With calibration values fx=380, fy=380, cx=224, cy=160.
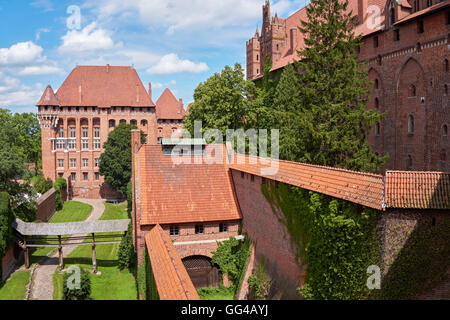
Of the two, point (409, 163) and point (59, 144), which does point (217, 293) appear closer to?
point (409, 163)

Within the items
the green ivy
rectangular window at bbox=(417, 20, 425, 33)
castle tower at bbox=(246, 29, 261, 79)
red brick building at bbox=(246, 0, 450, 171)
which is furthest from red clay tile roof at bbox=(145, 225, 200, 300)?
castle tower at bbox=(246, 29, 261, 79)

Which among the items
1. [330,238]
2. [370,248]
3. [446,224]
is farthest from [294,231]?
[446,224]

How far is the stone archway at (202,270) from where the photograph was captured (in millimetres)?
20188

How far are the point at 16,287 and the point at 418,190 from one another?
21359 mm

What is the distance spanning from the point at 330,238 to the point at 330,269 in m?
0.95

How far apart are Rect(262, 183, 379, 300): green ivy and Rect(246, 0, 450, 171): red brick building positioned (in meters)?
15.8

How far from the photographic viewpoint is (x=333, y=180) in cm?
1274

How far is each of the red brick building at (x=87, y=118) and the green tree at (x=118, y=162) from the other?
6.49 meters

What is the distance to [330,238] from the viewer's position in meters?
A: 11.9

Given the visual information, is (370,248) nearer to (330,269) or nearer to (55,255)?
(330,269)

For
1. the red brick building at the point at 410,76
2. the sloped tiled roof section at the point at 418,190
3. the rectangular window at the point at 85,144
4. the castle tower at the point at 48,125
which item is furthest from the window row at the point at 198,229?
the rectangular window at the point at 85,144

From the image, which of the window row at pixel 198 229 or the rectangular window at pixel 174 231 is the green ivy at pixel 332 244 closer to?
the window row at pixel 198 229

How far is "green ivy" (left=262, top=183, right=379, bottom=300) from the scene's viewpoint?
1091 centimetres

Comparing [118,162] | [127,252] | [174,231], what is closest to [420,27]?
[174,231]
